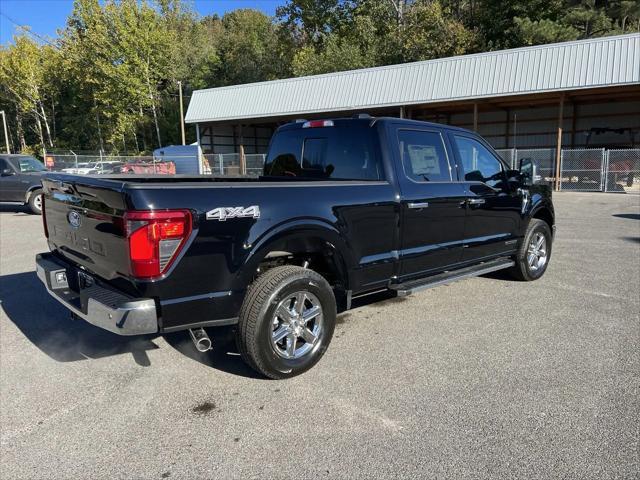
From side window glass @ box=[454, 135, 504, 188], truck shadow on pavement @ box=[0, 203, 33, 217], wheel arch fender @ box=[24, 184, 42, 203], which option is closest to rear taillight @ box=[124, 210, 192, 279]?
side window glass @ box=[454, 135, 504, 188]

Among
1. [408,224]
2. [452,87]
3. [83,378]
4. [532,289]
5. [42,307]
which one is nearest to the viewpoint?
[83,378]

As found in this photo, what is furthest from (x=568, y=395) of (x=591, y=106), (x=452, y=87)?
(x=591, y=106)

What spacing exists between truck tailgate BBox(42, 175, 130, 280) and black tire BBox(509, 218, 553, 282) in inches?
193

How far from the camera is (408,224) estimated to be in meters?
4.50

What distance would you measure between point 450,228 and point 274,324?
228 centimetres

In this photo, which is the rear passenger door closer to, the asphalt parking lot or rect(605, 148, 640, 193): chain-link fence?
the asphalt parking lot

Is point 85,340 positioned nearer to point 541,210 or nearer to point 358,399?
point 358,399

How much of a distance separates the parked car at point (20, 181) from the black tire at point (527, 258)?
12.9 meters

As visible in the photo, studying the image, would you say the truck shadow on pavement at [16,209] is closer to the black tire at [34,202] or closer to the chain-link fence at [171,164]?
the black tire at [34,202]

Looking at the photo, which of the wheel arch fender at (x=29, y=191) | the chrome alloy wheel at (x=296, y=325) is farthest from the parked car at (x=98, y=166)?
the chrome alloy wheel at (x=296, y=325)

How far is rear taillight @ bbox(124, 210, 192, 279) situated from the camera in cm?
296

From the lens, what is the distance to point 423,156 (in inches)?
190

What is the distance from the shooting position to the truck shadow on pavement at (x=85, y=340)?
413cm

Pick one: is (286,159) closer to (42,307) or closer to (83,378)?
(83,378)
